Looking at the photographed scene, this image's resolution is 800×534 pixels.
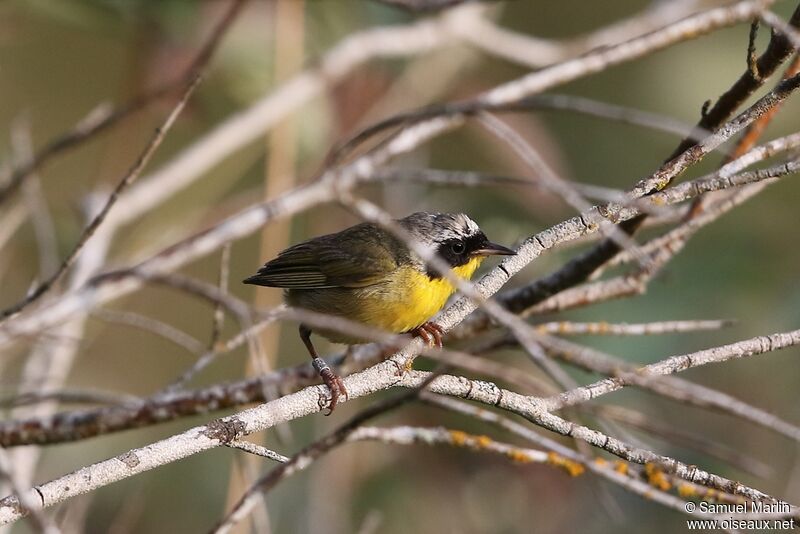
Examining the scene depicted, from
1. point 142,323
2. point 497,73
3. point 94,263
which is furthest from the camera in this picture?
point 497,73

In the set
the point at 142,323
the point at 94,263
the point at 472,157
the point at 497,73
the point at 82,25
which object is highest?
the point at 497,73

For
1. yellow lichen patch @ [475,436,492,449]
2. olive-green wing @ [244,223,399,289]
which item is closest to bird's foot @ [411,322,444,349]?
olive-green wing @ [244,223,399,289]

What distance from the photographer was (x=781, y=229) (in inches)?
228

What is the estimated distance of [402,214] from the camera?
550 cm

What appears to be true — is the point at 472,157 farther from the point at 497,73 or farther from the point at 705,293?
the point at 705,293

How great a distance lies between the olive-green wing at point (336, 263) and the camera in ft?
13.6

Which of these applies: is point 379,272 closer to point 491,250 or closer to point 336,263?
point 336,263

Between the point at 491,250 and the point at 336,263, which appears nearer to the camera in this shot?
the point at 491,250

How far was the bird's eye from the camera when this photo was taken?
426 cm

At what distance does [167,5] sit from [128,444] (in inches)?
97.5

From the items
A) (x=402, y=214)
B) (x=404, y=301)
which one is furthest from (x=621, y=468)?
(x=402, y=214)

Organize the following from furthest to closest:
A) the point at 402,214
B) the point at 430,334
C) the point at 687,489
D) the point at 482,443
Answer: the point at 402,214, the point at 430,334, the point at 482,443, the point at 687,489

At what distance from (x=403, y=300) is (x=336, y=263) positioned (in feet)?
1.45

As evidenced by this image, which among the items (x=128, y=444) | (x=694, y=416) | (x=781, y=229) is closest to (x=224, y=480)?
(x=128, y=444)
